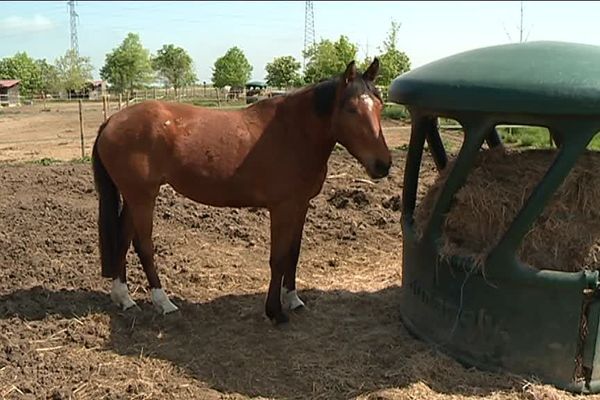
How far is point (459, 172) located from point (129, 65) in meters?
63.4

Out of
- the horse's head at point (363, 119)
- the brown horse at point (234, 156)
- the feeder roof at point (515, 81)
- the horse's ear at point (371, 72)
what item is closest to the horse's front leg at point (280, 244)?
the brown horse at point (234, 156)

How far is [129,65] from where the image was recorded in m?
62.5

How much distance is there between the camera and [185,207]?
A: 7.00 m

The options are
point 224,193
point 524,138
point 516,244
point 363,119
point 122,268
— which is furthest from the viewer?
point 524,138

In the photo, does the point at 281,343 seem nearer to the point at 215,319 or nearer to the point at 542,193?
the point at 215,319

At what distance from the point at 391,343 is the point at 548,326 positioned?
39.7 inches

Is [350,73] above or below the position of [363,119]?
above

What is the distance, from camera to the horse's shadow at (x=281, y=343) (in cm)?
342

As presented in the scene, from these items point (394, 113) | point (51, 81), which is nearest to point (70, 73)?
point (51, 81)

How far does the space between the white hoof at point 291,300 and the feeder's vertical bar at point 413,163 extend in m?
1.05

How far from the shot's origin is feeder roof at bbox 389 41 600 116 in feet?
9.72

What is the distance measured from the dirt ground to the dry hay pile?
27.9 inches

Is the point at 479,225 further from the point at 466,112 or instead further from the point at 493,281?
the point at 466,112

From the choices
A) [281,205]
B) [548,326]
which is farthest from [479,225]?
[281,205]
